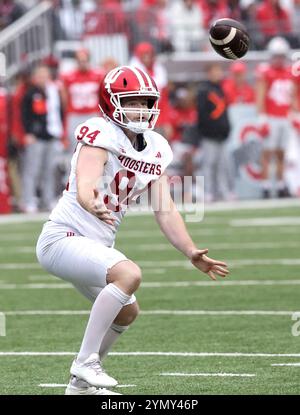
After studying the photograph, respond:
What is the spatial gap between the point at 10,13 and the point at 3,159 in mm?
4284

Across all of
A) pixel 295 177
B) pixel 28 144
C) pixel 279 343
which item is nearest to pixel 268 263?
pixel 279 343

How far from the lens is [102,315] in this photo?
18.3ft

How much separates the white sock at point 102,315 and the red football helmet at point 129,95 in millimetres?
804

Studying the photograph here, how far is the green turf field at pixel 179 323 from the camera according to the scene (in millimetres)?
6129

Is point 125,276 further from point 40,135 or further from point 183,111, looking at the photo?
point 183,111

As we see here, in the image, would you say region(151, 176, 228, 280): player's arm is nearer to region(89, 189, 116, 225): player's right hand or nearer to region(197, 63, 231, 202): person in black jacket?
region(89, 189, 116, 225): player's right hand

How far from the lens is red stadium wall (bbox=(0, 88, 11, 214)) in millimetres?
16719

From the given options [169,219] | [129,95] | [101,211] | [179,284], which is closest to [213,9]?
[179,284]

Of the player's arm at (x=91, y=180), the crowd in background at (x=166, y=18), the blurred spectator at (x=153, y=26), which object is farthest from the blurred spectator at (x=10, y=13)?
the player's arm at (x=91, y=180)

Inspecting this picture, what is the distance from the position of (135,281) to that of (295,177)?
1386cm

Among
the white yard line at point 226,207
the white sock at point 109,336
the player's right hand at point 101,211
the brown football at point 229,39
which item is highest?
the brown football at point 229,39

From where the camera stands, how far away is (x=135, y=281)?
5.56 meters

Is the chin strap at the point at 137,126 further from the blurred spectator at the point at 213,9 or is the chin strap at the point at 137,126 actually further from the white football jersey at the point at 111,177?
the blurred spectator at the point at 213,9
